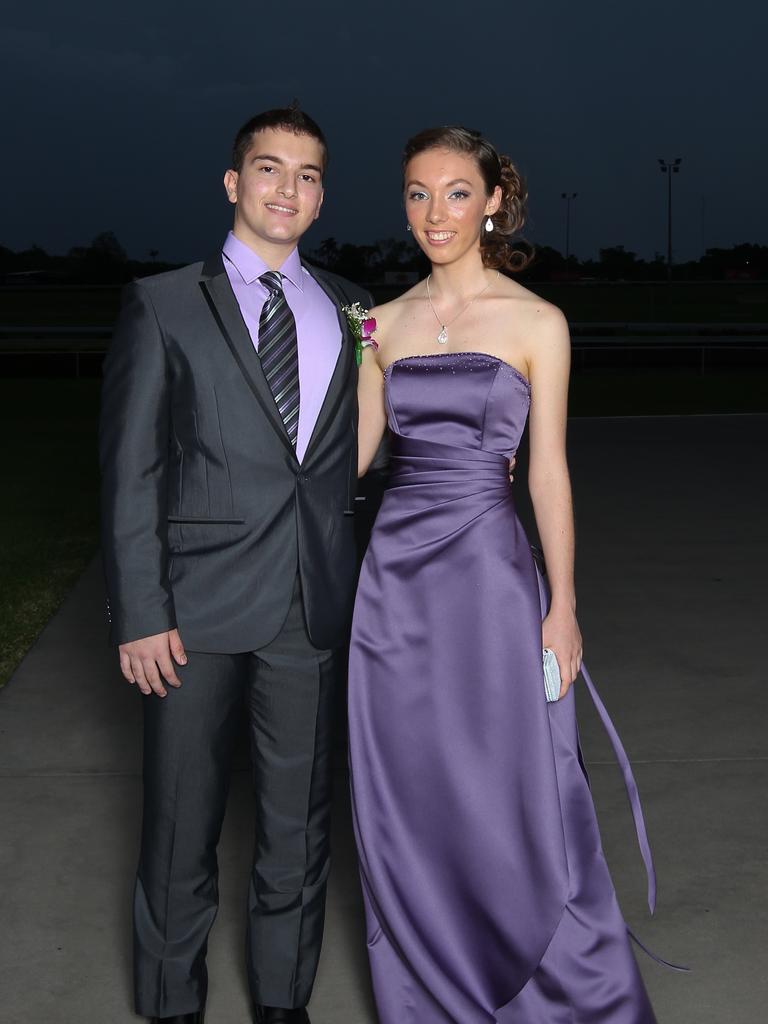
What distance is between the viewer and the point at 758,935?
3.47m

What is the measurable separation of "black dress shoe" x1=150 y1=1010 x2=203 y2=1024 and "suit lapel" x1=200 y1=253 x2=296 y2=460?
4.22 ft

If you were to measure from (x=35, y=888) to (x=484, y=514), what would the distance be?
5.96ft

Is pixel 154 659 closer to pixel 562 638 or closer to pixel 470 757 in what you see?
pixel 470 757

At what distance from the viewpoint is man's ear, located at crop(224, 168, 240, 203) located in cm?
288

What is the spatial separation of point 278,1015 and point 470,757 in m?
0.74

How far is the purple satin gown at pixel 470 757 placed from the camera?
2906mm

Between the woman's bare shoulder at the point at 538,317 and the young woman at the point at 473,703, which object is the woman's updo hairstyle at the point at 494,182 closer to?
the young woman at the point at 473,703

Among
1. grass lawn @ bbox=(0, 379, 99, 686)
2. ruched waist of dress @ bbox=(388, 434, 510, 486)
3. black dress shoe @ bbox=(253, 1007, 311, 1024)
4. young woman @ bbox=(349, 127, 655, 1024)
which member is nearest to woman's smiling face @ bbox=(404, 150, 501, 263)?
young woman @ bbox=(349, 127, 655, 1024)

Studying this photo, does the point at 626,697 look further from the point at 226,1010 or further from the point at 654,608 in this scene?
the point at 226,1010

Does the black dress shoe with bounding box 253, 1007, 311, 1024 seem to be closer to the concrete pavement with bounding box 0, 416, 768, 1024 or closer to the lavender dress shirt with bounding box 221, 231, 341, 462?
the concrete pavement with bounding box 0, 416, 768, 1024

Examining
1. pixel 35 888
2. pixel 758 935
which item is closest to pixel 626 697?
pixel 758 935

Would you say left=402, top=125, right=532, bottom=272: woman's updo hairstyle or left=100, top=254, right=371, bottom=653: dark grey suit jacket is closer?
left=100, top=254, right=371, bottom=653: dark grey suit jacket

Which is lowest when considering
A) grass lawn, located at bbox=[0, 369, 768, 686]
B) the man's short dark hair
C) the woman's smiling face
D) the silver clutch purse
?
grass lawn, located at bbox=[0, 369, 768, 686]

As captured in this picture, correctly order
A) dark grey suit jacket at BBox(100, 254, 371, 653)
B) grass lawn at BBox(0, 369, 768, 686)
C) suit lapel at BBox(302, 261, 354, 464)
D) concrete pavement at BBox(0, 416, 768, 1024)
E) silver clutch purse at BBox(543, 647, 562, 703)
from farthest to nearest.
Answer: grass lawn at BBox(0, 369, 768, 686) → concrete pavement at BBox(0, 416, 768, 1024) → silver clutch purse at BBox(543, 647, 562, 703) → suit lapel at BBox(302, 261, 354, 464) → dark grey suit jacket at BBox(100, 254, 371, 653)
